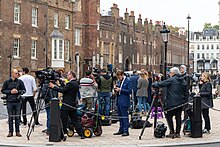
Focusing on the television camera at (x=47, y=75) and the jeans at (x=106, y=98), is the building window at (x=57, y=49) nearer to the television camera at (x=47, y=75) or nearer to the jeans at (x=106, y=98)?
the jeans at (x=106, y=98)

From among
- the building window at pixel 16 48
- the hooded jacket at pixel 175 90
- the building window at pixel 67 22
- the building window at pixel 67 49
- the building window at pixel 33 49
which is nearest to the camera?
the hooded jacket at pixel 175 90

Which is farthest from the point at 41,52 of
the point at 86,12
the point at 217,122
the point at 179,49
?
the point at 179,49

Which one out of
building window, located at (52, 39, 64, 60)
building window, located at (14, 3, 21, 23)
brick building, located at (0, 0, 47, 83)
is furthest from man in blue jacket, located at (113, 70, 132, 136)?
building window, located at (52, 39, 64, 60)

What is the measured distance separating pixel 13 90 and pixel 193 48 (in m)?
162

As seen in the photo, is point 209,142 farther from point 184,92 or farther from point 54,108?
point 54,108

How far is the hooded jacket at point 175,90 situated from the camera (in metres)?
13.7

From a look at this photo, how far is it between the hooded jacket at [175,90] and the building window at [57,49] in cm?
3546

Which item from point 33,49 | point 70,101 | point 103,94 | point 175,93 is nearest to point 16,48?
point 33,49

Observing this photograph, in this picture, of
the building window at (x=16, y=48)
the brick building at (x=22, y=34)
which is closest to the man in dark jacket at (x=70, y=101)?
the brick building at (x=22, y=34)

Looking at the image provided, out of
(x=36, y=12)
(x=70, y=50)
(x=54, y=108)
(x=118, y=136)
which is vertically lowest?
(x=118, y=136)

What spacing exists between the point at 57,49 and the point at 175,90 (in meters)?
36.2

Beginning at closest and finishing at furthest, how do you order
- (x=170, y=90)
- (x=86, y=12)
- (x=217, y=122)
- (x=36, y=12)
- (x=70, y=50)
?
1. (x=170, y=90)
2. (x=217, y=122)
3. (x=36, y=12)
4. (x=70, y=50)
5. (x=86, y=12)

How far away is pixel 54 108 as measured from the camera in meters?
13.2

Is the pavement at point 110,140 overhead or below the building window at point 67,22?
below
